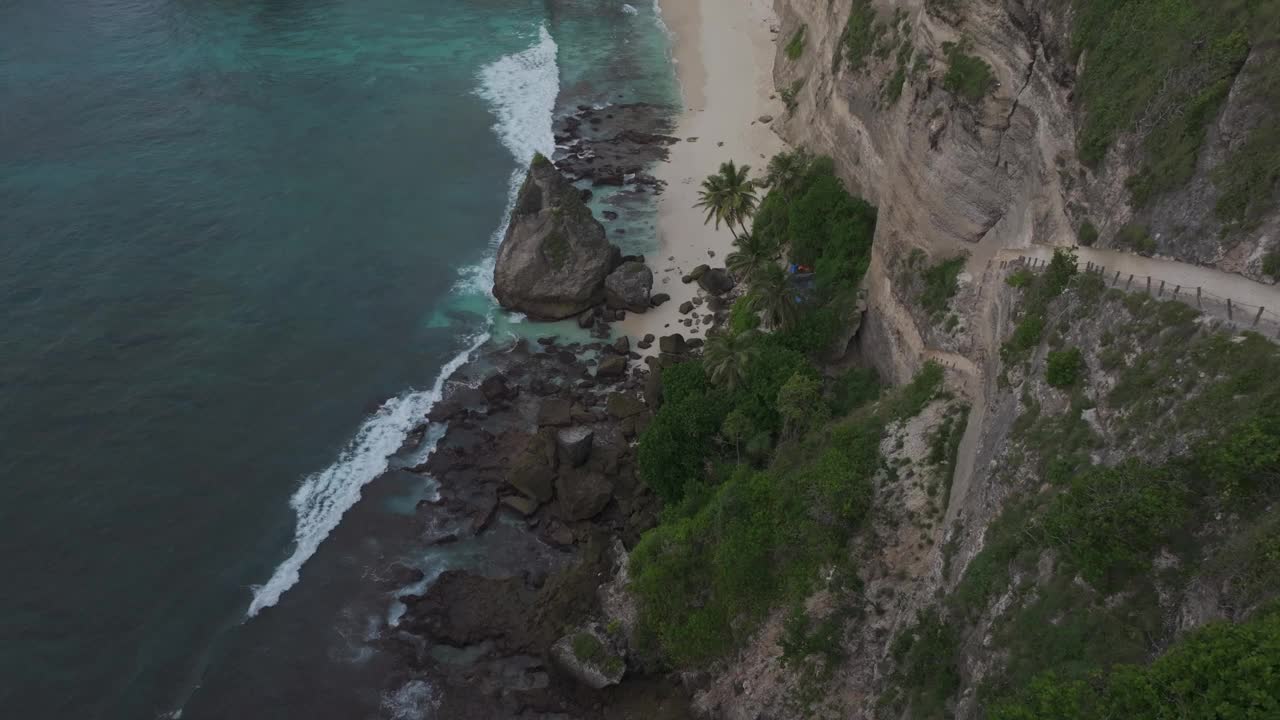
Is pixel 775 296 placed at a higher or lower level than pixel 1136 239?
lower

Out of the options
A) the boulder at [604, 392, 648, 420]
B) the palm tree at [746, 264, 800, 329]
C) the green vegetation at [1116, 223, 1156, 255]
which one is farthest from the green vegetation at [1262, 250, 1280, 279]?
the boulder at [604, 392, 648, 420]

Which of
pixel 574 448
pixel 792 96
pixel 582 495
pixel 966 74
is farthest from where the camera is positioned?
pixel 792 96

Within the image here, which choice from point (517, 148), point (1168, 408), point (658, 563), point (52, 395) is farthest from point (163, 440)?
point (1168, 408)

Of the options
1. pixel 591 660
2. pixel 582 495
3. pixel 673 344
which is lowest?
pixel 591 660

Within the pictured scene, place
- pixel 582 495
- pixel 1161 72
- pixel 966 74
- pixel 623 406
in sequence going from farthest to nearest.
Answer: pixel 623 406, pixel 582 495, pixel 966 74, pixel 1161 72

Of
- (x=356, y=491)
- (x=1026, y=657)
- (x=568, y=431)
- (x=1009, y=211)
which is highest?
(x=1009, y=211)

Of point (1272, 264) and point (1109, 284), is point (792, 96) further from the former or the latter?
point (1272, 264)

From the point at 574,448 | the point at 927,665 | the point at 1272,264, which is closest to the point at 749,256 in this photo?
the point at 574,448

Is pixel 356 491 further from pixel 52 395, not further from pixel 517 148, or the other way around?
pixel 517 148
